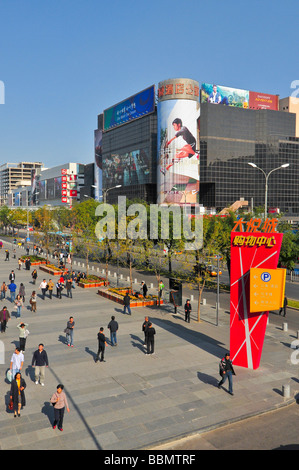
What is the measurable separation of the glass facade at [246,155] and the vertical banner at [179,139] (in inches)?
333

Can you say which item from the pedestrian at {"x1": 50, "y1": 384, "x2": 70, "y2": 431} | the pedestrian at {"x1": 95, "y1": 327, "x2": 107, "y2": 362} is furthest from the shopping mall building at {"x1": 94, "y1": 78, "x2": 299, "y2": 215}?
the pedestrian at {"x1": 50, "y1": 384, "x2": 70, "y2": 431}

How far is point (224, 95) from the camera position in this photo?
11438 cm

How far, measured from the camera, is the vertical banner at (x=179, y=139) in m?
96.2

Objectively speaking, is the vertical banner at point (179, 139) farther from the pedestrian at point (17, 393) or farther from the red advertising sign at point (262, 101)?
the pedestrian at point (17, 393)

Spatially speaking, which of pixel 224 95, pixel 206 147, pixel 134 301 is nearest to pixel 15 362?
pixel 134 301

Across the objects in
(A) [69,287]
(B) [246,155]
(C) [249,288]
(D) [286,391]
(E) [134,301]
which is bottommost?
(D) [286,391]

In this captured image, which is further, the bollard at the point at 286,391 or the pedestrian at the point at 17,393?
the bollard at the point at 286,391

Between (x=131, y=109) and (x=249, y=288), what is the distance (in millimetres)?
108171

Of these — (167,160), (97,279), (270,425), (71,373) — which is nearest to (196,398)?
(270,425)

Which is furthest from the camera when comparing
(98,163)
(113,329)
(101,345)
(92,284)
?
(98,163)

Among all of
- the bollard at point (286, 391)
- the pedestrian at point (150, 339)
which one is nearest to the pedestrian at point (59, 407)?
the pedestrian at point (150, 339)

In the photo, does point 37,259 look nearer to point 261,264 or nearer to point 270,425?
point 261,264

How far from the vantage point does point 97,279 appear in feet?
115

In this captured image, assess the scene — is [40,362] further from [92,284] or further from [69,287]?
[92,284]
